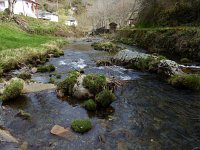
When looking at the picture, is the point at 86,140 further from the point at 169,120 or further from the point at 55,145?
the point at 169,120

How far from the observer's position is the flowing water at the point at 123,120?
478 inches

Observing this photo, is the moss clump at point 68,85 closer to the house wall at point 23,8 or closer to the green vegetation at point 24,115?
the green vegetation at point 24,115

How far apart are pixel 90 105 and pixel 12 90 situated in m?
5.01

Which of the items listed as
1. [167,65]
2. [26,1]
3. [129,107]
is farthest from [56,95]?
[26,1]

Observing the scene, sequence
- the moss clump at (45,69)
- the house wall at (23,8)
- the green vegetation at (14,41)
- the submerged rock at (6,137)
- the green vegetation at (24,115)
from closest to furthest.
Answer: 1. the submerged rock at (6,137)
2. the green vegetation at (24,115)
3. the moss clump at (45,69)
4. the green vegetation at (14,41)
5. the house wall at (23,8)

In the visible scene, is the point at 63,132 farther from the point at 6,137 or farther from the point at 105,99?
the point at 105,99

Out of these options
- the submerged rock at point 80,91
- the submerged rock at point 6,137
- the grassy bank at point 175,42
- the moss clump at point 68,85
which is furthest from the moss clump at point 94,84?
the grassy bank at point 175,42

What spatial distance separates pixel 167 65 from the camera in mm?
24000

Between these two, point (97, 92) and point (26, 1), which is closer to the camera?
point (97, 92)

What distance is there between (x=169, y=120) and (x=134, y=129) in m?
2.09

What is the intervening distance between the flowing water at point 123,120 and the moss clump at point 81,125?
0.96ft

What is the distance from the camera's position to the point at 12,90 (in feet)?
57.3

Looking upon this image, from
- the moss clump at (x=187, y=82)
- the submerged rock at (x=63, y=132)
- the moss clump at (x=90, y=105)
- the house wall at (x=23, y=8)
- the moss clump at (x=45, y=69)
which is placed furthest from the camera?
the house wall at (x=23, y=8)

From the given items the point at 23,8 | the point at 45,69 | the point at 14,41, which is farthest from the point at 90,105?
the point at 23,8
